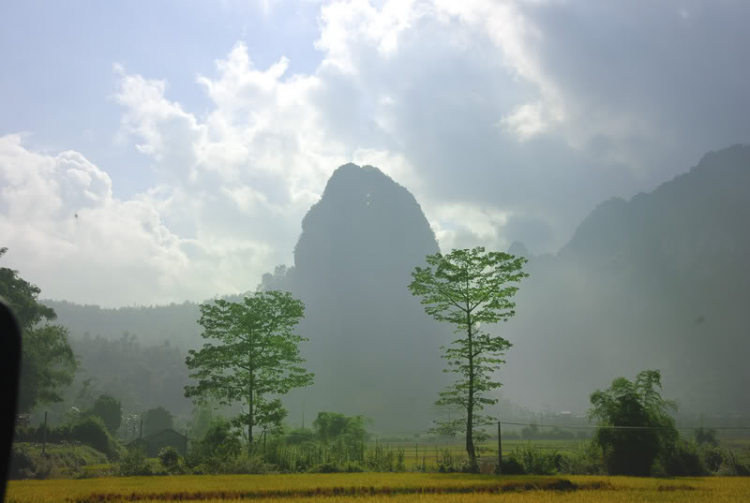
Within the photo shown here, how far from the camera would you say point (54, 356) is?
2213 inches

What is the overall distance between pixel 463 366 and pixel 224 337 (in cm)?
1310

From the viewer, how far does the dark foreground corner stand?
2.86 metres

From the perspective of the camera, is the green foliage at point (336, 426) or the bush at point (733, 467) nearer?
the bush at point (733, 467)

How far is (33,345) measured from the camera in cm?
5231

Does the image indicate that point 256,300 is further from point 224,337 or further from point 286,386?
point 286,386

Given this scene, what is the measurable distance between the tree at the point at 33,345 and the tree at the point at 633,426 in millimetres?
49276

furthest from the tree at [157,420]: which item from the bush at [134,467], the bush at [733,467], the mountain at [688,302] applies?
the mountain at [688,302]

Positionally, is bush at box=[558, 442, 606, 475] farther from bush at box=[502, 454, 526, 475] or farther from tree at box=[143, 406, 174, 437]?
tree at box=[143, 406, 174, 437]

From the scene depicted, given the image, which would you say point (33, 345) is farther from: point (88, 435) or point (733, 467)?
point (733, 467)

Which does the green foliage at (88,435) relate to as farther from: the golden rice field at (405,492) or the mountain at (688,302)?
the mountain at (688,302)

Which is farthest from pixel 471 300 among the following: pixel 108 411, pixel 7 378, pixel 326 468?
pixel 108 411

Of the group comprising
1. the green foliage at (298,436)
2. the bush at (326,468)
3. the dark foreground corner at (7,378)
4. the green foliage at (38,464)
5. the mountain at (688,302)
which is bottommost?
the green foliage at (298,436)

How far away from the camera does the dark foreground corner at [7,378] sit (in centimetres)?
286

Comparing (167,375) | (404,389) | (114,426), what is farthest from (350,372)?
(114,426)
